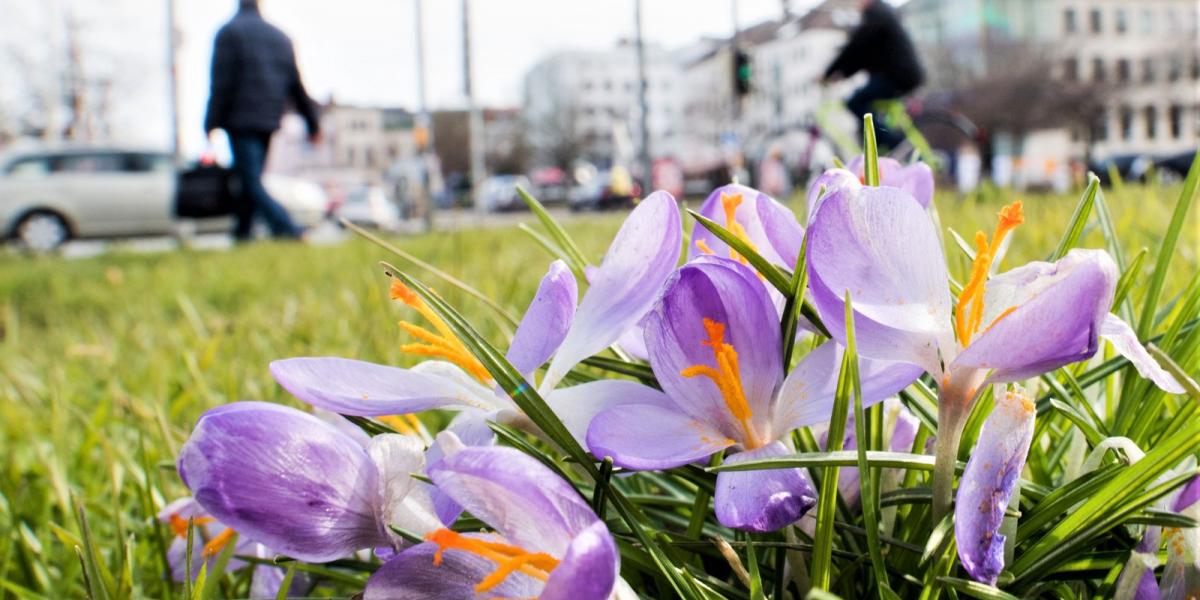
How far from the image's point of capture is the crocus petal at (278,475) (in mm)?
325

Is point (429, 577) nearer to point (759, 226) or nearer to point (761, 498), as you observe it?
point (761, 498)

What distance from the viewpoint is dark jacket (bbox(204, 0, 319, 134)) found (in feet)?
18.6

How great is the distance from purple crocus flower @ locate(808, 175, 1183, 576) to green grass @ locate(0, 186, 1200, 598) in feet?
1.06

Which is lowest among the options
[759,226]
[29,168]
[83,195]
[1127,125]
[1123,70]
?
[759,226]

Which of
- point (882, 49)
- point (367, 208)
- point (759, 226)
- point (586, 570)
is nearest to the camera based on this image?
point (586, 570)

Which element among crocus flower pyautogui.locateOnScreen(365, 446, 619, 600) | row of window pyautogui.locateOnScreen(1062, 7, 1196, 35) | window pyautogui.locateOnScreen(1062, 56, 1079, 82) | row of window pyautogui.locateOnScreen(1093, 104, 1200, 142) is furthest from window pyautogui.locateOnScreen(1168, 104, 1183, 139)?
crocus flower pyautogui.locateOnScreen(365, 446, 619, 600)

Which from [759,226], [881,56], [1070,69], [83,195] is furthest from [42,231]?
[1070,69]

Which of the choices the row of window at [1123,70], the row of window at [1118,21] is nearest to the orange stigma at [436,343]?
the row of window at [1123,70]

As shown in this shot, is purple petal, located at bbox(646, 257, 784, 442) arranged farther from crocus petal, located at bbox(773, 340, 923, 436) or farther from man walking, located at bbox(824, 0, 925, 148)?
man walking, located at bbox(824, 0, 925, 148)

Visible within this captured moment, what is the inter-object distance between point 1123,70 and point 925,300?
5388 centimetres

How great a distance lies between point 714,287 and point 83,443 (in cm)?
92

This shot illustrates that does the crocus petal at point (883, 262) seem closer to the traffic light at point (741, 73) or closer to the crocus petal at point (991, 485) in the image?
the crocus petal at point (991, 485)

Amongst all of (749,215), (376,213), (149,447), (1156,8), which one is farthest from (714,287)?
(1156,8)

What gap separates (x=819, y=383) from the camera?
1.17 feet
